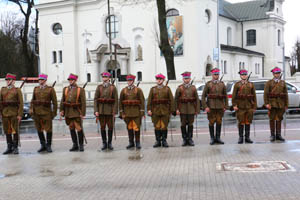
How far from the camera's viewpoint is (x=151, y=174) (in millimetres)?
7477

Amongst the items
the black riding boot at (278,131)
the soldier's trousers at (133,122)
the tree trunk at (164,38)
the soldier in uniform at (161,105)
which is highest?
the tree trunk at (164,38)

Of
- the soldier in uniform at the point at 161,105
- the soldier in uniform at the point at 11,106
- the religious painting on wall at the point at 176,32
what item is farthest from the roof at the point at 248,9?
the soldier in uniform at the point at 11,106

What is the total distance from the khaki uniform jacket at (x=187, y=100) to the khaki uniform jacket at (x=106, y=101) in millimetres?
1712

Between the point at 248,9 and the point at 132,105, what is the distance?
168ft

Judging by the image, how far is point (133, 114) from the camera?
403 inches

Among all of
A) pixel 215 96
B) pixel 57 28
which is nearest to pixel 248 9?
pixel 57 28

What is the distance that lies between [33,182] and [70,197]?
1374 millimetres

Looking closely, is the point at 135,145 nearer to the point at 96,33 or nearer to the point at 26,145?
the point at 26,145

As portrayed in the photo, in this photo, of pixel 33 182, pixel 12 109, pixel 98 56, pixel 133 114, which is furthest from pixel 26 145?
pixel 98 56

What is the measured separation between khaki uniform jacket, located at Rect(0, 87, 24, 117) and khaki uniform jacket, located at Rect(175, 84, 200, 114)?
166 inches

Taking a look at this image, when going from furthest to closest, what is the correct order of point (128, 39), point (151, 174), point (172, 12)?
point (128, 39) < point (172, 12) < point (151, 174)

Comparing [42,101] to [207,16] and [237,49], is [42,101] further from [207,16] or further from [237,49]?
[237,49]

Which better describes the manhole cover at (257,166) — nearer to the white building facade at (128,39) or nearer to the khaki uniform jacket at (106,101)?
the khaki uniform jacket at (106,101)

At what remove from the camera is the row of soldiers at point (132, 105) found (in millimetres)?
10164
